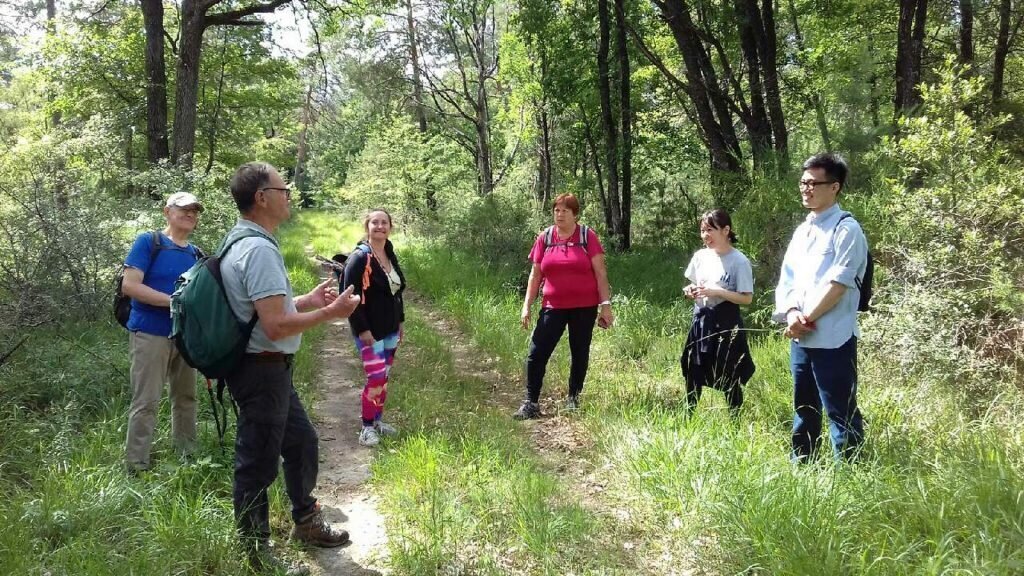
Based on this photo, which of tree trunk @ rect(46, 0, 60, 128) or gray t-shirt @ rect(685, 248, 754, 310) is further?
tree trunk @ rect(46, 0, 60, 128)

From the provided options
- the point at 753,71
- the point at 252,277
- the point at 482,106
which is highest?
the point at 482,106

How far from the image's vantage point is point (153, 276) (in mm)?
3523

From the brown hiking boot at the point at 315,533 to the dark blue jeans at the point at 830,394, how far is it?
2.63m

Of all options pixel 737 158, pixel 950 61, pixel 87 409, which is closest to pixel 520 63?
pixel 737 158

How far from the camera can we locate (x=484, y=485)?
345cm

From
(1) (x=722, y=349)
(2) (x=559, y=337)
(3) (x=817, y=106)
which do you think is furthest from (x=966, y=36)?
(2) (x=559, y=337)

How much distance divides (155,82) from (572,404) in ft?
30.3

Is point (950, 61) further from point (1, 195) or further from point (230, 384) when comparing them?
point (1, 195)

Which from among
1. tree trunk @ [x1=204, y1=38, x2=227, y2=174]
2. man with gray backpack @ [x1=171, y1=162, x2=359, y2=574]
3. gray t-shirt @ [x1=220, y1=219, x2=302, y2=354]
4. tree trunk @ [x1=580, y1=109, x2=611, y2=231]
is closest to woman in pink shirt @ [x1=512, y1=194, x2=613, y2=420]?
man with gray backpack @ [x1=171, y1=162, x2=359, y2=574]

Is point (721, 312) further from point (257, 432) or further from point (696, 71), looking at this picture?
point (696, 71)

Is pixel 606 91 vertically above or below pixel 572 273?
above

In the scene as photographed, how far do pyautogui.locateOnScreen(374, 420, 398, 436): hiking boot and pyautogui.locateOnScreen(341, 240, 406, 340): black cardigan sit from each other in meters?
0.79

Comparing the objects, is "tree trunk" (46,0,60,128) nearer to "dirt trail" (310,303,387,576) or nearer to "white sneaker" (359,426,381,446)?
"dirt trail" (310,303,387,576)

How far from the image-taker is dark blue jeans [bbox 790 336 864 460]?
2.96 meters
